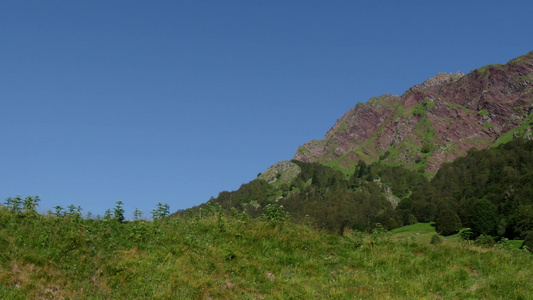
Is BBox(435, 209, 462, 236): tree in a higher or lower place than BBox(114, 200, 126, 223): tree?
lower

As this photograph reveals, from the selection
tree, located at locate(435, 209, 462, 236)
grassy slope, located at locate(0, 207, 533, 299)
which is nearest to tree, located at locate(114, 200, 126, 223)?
grassy slope, located at locate(0, 207, 533, 299)

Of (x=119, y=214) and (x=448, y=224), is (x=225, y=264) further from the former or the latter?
(x=448, y=224)

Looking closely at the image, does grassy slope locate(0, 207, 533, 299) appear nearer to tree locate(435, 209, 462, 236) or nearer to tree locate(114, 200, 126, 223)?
tree locate(114, 200, 126, 223)

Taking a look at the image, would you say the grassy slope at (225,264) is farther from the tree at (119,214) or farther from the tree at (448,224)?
the tree at (448,224)

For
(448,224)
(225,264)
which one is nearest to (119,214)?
(225,264)

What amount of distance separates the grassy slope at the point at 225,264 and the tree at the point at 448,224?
14445 centimetres

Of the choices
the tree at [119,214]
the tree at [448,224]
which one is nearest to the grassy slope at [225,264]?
the tree at [119,214]

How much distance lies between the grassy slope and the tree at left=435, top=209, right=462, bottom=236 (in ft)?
474

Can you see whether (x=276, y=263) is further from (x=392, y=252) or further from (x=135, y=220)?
(x=135, y=220)

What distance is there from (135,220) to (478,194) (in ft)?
665

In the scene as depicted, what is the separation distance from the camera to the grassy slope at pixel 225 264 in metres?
13.1

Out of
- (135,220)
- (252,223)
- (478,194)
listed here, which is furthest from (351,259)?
(478,194)

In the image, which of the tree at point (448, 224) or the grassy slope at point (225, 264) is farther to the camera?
the tree at point (448, 224)

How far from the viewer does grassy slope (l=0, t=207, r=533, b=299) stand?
1307 cm
